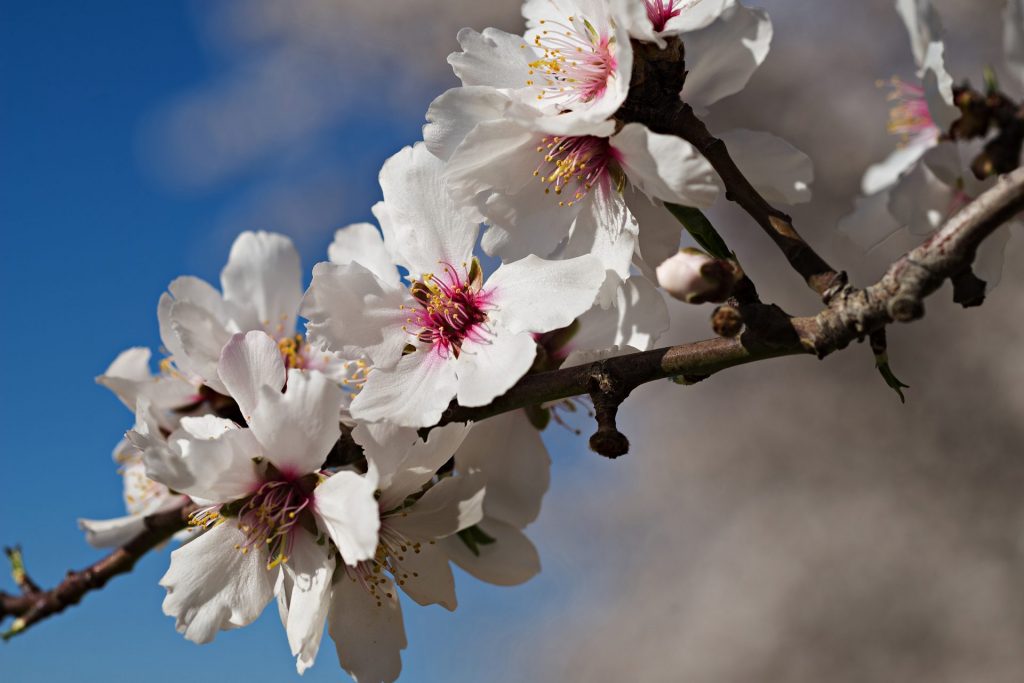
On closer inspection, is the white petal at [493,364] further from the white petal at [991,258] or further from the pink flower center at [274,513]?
the white petal at [991,258]

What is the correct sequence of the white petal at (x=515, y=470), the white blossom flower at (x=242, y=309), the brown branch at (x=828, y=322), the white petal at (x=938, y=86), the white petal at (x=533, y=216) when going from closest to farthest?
the brown branch at (x=828, y=322) < the white petal at (x=938, y=86) < the white petal at (x=533, y=216) < the white petal at (x=515, y=470) < the white blossom flower at (x=242, y=309)

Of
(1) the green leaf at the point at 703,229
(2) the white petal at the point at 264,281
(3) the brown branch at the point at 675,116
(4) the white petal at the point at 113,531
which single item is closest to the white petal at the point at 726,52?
(3) the brown branch at the point at 675,116

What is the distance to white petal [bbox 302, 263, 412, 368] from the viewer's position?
2.98ft

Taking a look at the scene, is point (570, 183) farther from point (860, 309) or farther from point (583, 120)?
point (860, 309)

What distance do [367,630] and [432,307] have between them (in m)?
0.35

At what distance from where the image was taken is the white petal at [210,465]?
2.78 feet

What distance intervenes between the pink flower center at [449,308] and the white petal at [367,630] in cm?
27

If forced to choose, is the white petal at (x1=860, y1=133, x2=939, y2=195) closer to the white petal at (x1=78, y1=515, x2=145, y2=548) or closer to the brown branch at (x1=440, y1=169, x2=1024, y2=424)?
the brown branch at (x1=440, y1=169, x2=1024, y2=424)

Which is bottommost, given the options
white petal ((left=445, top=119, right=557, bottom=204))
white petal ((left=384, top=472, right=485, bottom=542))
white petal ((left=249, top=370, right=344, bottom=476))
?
white petal ((left=384, top=472, right=485, bottom=542))

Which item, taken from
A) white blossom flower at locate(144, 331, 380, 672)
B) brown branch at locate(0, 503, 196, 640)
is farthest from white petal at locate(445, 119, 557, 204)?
brown branch at locate(0, 503, 196, 640)

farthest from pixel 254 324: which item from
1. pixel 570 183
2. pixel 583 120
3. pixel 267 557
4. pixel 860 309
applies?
pixel 860 309

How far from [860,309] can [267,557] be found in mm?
602

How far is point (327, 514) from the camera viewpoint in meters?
0.87

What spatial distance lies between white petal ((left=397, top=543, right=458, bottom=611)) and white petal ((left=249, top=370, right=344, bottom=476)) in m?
0.18
